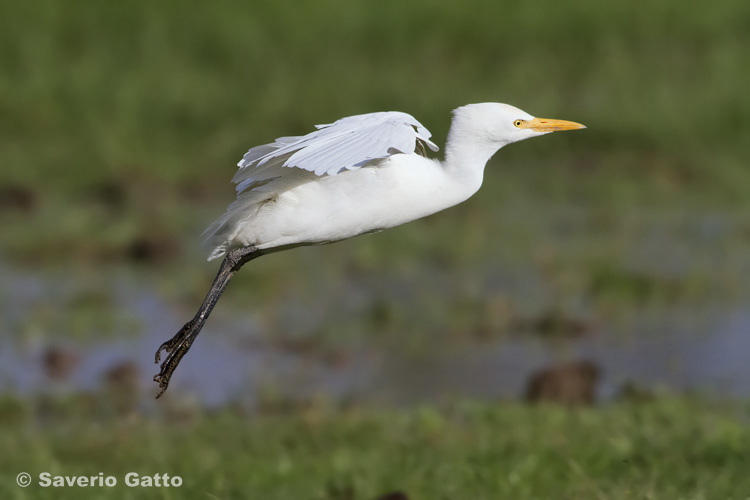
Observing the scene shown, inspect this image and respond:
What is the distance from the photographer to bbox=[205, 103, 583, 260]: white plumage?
4012 mm

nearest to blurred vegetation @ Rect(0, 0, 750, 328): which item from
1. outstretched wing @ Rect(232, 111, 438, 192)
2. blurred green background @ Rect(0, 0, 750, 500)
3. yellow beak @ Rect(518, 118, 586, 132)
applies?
blurred green background @ Rect(0, 0, 750, 500)

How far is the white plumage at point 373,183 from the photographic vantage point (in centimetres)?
401

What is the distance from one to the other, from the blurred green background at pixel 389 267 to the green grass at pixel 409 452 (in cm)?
2

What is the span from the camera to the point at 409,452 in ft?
17.5

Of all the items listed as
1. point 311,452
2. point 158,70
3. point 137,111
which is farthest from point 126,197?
point 311,452

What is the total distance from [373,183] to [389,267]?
5.07 m

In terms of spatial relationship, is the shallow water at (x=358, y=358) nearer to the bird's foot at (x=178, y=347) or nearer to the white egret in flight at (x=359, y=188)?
the bird's foot at (x=178, y=347)

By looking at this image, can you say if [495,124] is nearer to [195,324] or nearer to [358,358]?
[195,324]

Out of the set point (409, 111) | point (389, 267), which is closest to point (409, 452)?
point (389, 267)

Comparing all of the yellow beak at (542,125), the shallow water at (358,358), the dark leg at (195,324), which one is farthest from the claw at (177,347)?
the shallow water at (358,358)

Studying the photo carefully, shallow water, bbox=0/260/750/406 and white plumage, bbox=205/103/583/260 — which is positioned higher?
white plumage, bbox=205/103/583/260

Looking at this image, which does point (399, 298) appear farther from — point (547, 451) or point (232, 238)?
point (232, 238)

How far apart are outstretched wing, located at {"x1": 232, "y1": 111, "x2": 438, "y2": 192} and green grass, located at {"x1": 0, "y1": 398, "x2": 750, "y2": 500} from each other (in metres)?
1.34

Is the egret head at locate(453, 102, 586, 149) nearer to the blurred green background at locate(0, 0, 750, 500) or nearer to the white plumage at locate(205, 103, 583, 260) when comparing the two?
the white plumage at locate(205, 103, 583, 260)
